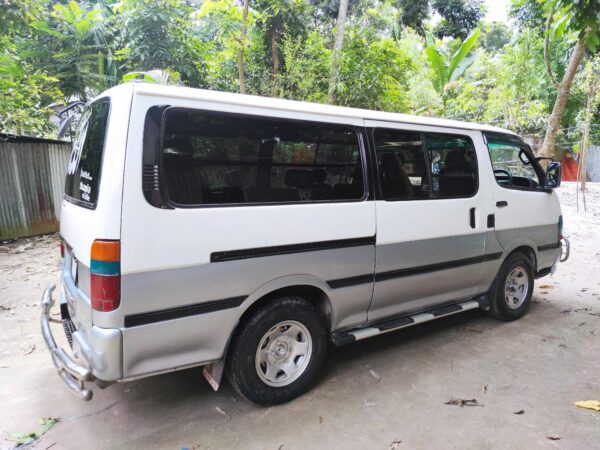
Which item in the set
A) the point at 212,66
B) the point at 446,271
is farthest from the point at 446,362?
the point at 212,66

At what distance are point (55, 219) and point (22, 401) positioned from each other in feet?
21.4

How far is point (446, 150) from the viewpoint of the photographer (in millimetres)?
3668

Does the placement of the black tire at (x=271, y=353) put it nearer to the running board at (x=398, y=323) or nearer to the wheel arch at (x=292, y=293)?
the wheel arch at (x=292, y=293)

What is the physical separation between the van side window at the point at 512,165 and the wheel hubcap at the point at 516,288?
961 millimetres

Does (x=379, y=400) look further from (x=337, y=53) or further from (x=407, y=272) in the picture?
(x=337, y=53)

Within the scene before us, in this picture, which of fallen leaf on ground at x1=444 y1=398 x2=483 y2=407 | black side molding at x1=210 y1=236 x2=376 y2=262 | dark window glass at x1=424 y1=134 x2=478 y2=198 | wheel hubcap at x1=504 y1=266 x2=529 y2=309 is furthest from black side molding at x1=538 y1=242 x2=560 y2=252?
black side molding at x1=210 y1=236 x2=376 y2=262

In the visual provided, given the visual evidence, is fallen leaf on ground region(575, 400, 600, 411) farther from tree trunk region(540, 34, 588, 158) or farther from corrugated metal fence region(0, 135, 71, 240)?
corrugated metal fence region(0, 135, 71, 240)

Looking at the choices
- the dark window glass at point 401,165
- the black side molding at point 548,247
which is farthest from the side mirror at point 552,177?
the dark window glass at point 401,165

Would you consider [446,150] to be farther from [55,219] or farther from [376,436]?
[55,219]

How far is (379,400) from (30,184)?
8165mm

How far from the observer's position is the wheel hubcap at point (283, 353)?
9.14 feet

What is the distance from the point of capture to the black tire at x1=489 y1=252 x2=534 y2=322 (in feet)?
13.7

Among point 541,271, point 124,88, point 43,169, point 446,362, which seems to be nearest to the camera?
point 124,88

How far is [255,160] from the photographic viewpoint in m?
2.59
